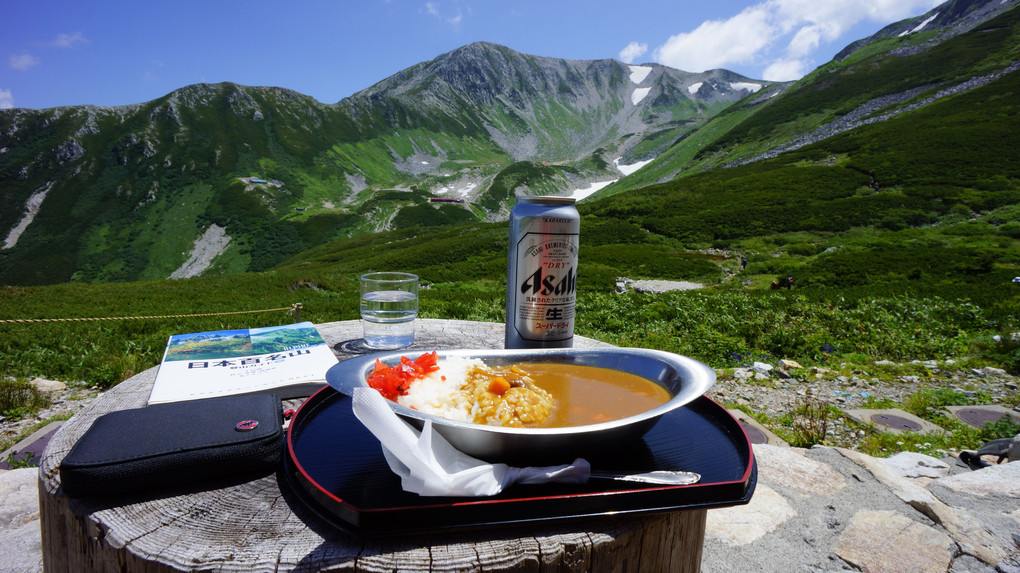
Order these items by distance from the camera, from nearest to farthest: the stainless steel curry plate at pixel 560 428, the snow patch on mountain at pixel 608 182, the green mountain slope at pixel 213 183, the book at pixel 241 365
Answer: the stainless steel curry plate at pixel 560 428 < the book at pixel 241 365 < the green mountain slope at pixel 213 183 < the snow patch on mountain at pixel 608 182

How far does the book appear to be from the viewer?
195 cm

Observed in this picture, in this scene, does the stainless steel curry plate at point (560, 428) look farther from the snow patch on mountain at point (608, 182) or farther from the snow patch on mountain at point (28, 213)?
the snow patch on mountain at point (28, 213)

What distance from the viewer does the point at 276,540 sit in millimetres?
1069

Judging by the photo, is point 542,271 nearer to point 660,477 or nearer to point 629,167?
point 660,477

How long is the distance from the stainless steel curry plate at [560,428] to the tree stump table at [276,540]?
174mm

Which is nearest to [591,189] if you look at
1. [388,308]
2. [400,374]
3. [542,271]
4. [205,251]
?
[205,251]

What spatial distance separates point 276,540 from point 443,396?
56 cm

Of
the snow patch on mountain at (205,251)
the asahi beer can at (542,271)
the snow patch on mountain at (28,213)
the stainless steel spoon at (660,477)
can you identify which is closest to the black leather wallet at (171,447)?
the stainless steel spoon at (660,477)

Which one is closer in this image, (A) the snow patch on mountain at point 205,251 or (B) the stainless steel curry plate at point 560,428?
(B) the stainless steel curry plate at point 560,428

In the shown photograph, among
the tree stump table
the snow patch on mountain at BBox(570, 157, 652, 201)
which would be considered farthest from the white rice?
the snow patch on mountain at BBox(570, 157, 652, 201)

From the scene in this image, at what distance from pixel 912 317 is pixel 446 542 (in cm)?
1285

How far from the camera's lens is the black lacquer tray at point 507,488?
42.3 inches

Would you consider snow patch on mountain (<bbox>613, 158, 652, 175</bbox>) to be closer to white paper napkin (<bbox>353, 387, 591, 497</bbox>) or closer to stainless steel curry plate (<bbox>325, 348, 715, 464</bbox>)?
stainless steel curry plate (<bbox>325, 348, 715, 464</bbox>)

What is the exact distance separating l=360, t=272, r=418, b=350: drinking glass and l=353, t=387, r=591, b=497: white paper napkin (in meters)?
1.45
